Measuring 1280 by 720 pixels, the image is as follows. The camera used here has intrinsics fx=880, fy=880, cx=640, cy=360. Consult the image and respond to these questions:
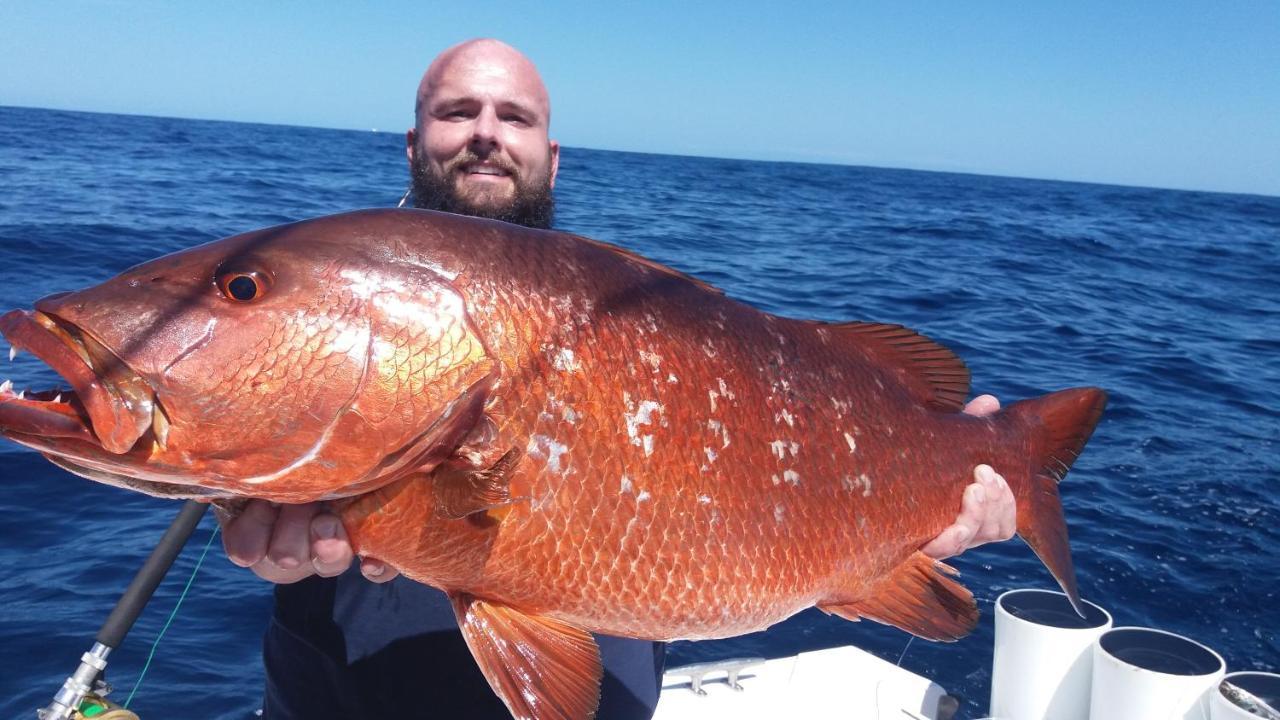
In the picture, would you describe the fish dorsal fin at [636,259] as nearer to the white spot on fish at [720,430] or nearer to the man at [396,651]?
the white spot on fish at [720,430]

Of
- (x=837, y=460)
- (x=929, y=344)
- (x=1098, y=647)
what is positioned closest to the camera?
(x=837, y=460)

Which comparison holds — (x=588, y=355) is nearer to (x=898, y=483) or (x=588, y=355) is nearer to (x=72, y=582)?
(x=898, y=483)

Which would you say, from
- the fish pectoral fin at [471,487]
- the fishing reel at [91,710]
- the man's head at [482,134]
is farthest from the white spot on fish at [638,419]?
the fishing reel at [91,710]

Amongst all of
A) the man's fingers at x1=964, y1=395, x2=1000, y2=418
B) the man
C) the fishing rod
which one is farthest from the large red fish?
the fishing rod

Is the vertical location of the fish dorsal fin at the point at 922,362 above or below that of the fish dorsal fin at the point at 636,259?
below

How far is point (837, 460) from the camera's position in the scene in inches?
90.2

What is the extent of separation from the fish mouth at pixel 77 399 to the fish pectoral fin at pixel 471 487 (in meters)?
0.50

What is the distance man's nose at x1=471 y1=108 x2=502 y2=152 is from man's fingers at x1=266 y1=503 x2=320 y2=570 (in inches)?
81.0

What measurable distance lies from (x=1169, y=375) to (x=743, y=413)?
12.1 meters

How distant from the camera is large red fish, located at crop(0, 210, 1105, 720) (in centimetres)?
154

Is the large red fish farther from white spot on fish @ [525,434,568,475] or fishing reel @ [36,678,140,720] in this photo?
fishing reel @ [36,678,140,720]

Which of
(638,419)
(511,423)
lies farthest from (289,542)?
Result: (638,419)

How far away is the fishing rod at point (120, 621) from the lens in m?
2.88

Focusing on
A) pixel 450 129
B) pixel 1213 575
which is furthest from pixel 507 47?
pixel 1213 575
